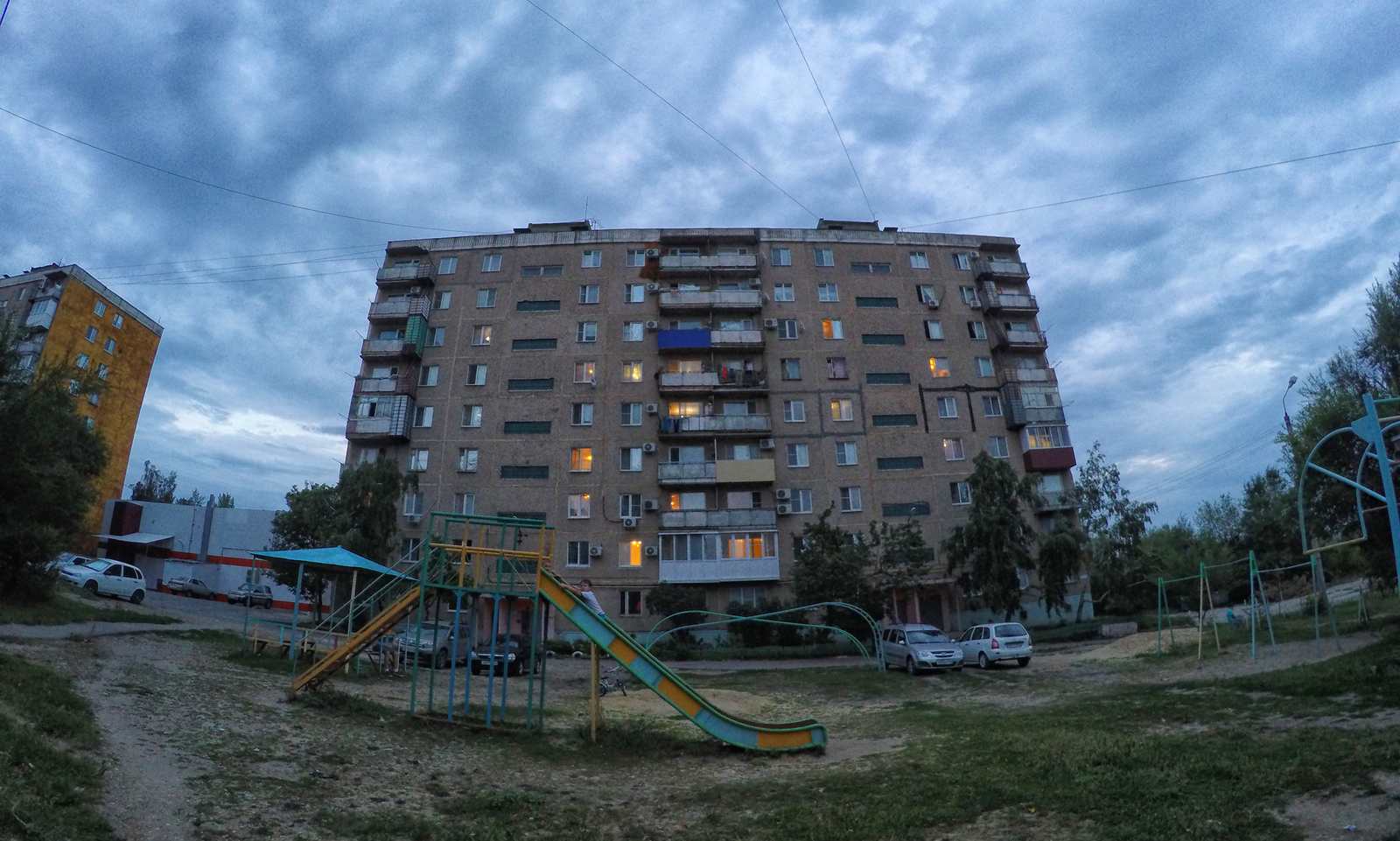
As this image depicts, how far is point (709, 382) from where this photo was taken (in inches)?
1937

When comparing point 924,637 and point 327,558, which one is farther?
point 924,637

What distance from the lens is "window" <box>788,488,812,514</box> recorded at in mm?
47344

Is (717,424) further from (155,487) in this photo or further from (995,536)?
(155,487)

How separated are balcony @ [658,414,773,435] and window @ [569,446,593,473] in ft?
16.1

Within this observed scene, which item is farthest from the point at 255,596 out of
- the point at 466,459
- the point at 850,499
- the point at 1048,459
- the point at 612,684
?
the point at 1048,459

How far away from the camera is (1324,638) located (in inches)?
811

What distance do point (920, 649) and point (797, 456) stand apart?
2325 centimetres

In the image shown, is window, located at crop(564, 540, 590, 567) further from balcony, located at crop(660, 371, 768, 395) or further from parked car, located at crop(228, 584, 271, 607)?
parked car, located at crop(228, 584, 271, 607)

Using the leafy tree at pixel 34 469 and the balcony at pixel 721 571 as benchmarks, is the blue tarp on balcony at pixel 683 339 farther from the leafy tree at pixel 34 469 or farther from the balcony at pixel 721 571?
the leafy tree at pixel 34 469

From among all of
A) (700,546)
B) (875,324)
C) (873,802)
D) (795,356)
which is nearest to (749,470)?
(700,546)

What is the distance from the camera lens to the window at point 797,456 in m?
48.4

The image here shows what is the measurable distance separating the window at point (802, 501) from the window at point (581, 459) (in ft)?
42.9

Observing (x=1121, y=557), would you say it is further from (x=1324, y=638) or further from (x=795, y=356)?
(x=1324, y=638)

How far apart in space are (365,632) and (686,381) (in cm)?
3522
